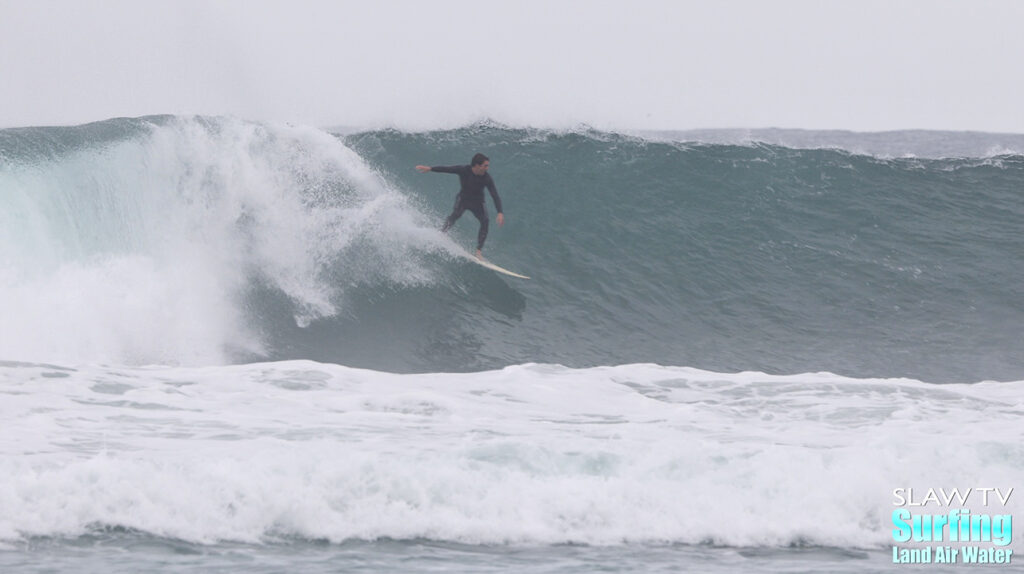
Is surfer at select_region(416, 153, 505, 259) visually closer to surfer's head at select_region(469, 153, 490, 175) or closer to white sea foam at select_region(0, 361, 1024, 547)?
surfer's head at select_region(469, 153, 490, 175)

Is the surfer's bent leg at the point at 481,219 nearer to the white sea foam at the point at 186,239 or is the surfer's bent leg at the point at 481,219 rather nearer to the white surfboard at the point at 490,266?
the white surfboard at the point at 490,266

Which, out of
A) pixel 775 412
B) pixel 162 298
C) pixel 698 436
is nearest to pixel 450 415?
pixel 698 436

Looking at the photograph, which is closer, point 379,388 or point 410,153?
point 379,388

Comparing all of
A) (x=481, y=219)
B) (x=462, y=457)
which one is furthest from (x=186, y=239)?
(x=462, y=457)

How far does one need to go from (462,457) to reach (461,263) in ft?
19.7

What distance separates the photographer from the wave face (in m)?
11.4

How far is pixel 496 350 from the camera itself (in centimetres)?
1159

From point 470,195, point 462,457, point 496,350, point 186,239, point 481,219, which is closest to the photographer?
point 462,457

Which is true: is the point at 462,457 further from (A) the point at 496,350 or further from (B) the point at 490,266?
(B) the point at 490,266

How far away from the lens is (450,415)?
8727mm

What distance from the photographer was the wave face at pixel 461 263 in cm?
1138

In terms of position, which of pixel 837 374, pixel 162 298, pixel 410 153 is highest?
pixel 410 153

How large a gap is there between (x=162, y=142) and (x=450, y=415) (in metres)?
6.21

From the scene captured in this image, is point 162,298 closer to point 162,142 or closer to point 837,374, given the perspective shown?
point 162,142
